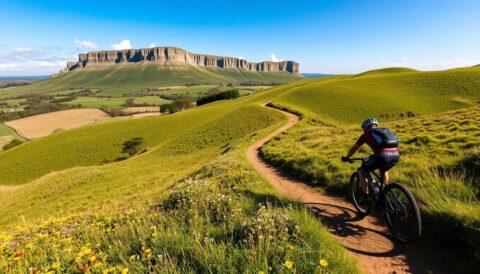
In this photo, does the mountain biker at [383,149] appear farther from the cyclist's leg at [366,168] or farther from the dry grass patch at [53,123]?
the dry grass patch at [53,123]

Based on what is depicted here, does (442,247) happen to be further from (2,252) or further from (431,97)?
(431,97)

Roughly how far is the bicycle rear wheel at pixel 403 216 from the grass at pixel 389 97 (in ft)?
141

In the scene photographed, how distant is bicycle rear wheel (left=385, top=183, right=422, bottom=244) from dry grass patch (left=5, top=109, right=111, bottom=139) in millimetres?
127040

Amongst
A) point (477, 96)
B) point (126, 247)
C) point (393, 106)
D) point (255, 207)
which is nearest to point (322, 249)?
point (255, 207)

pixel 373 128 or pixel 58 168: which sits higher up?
pixel 373 128

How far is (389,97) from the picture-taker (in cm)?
5594

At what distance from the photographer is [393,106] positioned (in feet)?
167

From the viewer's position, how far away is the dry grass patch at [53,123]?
109438 millimetres

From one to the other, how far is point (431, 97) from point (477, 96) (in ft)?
24.1

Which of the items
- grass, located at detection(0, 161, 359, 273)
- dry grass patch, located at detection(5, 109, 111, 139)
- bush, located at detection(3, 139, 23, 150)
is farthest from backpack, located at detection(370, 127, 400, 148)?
dry grass patch, located at detection(5, 109, 111, 139)

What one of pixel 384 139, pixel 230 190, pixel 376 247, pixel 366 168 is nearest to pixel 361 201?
pixel 366 168

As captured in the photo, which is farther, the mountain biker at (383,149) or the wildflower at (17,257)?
the mountain biker at (383,149)

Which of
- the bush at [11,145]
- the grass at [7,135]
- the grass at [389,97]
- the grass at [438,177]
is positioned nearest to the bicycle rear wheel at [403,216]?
the grass at [438,177]

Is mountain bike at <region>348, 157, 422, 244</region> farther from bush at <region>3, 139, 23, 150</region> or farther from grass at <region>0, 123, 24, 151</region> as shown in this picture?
grass at <region>0, 123, 24, 151</region>
